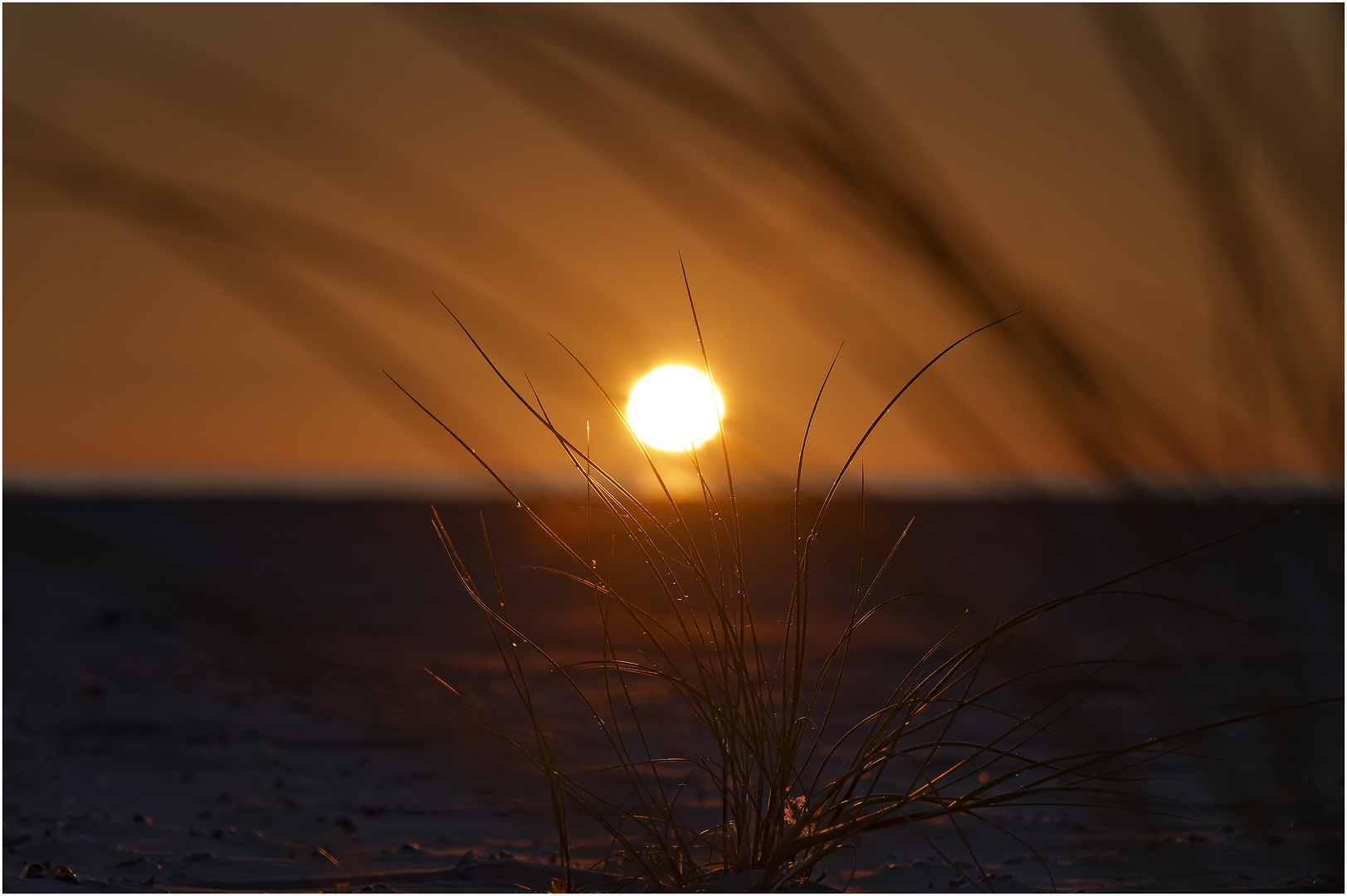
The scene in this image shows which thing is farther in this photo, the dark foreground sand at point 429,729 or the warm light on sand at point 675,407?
the warm light on sand at point 675,407

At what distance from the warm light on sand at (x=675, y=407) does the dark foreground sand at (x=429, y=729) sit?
0.14m

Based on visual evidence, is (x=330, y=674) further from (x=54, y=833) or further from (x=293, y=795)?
(x=293, y=795)

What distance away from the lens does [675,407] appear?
0.99m

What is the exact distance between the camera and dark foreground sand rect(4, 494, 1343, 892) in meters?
0.49

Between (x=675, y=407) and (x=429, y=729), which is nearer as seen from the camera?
(x=429, y=729)

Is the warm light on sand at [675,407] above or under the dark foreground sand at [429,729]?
above

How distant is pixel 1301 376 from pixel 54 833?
319 cm

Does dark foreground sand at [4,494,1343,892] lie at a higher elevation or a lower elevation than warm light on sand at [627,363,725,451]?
lower

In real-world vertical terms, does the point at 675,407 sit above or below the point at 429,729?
above

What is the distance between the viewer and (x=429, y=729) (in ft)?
2.26

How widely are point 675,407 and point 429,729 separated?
415 mm

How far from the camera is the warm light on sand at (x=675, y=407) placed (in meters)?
0.68

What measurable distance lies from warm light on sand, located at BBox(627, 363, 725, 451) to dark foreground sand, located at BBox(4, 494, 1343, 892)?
0.14m

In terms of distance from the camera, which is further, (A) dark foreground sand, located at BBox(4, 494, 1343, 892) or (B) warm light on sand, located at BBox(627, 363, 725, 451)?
(B) warm light on sand, located at BBox(627, 363, 725, 451)
